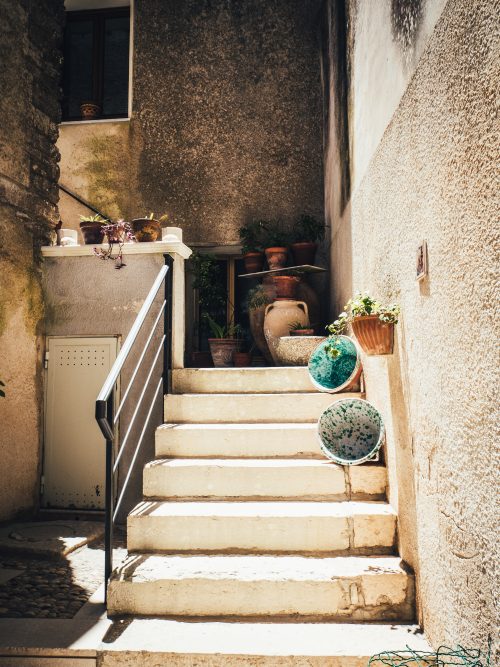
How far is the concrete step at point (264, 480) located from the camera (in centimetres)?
288

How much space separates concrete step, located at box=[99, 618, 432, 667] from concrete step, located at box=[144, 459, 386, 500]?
2.34ft

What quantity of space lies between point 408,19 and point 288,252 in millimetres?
3261

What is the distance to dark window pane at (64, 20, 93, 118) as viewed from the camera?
643 centimetres

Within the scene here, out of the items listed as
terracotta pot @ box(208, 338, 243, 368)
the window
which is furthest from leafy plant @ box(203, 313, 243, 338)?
the window

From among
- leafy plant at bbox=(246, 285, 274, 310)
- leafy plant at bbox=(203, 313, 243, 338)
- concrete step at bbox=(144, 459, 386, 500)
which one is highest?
leafy plant at bbox=(246, 285, 274, 310)

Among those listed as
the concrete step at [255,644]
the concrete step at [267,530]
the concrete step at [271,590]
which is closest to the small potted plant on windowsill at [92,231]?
the concrete step at [267,530]

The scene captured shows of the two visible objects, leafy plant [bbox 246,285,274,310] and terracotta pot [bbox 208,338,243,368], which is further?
leafy plant [bbox 246,285,274,310]

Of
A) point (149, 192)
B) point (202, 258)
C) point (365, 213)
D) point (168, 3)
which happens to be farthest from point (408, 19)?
point (168, 3)

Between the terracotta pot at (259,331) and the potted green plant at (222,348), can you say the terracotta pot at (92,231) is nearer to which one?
the potted green plant at (222,348)

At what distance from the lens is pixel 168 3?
605cm

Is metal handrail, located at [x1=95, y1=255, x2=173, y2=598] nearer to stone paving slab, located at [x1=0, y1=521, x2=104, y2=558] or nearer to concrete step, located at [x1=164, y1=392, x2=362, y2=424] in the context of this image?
concrete step, located at [x1=164, y1=392, x2=362, y2=424]

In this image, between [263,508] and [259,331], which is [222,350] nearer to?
[259,331]

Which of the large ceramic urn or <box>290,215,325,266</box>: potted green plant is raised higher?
<box>290,215,325,266</box>: potted green plant

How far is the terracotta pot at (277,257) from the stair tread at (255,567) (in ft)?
11.1
